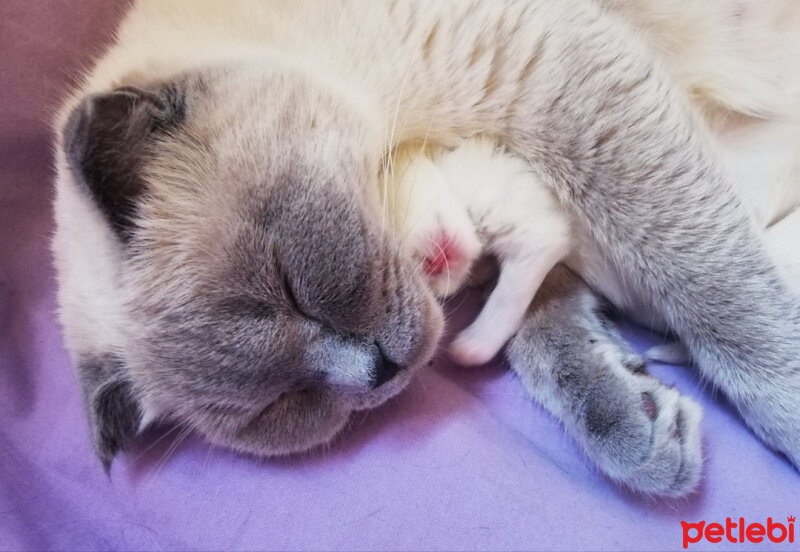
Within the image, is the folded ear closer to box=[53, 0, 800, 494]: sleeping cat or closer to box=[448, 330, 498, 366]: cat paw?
box=[53, 0, 800, 494]: sleeping cat

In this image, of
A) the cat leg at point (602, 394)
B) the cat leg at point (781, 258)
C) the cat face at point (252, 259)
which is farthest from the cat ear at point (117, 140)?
the cat leg at point (781, 258)

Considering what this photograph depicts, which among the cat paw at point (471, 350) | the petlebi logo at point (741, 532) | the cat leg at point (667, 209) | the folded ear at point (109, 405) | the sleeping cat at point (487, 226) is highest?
the cat leg at point (667, 209)

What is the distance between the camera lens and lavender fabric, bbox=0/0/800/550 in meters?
1.11

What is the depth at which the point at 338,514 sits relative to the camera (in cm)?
114

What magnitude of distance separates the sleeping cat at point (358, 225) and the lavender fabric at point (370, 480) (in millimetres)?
66

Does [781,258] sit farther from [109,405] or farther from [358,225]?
[109,405]

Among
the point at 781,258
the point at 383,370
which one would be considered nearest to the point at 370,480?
the point at 383,370

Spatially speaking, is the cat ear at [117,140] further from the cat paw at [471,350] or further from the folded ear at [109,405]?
the cat paw at [471,350]

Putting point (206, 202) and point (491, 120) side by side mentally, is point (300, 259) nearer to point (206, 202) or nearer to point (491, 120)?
point (206, 202)

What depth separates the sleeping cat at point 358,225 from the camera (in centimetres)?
102

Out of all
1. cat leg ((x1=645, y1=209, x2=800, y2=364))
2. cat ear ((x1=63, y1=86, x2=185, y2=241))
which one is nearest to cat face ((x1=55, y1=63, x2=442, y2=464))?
cat ear ((x1=63, y1=86, x2=185, y2=241))

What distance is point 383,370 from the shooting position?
109 cm

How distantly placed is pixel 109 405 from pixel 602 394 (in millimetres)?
863

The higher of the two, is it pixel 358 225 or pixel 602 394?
pixel 358 225
